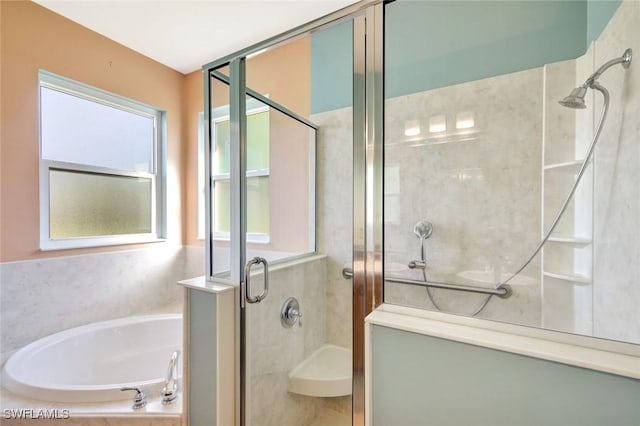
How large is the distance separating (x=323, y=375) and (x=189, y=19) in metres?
2.56

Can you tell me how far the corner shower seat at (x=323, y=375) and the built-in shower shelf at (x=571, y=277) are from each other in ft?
3.59

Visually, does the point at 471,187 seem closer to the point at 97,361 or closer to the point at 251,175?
the point at 251,175

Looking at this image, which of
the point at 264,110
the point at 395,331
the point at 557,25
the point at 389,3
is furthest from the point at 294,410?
the point at 557,25

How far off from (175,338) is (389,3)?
2.58 metres

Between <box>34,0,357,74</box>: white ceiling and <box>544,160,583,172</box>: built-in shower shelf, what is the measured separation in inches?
63.4

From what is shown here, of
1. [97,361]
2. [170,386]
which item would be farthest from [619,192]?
[97,361]

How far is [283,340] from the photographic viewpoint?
62.5 inches

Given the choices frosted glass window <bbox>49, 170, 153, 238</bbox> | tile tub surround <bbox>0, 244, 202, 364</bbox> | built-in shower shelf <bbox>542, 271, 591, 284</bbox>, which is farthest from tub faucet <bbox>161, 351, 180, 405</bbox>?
built-in shower shelf <bbox>542, 271, 591, 284</bbox>

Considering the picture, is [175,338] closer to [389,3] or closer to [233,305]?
[233,305]

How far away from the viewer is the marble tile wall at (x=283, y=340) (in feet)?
4.49

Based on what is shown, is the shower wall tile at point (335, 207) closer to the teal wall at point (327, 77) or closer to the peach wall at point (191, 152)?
the teal wall at point (327, 77)

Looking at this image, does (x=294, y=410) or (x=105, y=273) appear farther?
(x=105, y=273)

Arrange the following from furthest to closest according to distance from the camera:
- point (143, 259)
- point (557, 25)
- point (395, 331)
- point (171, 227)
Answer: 1. point (171, 227)
2. point (143, 259)
3. point (557, 25)
4. point (395, 331)

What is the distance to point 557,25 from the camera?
138cm
